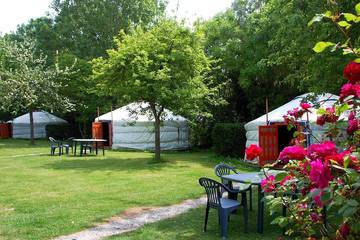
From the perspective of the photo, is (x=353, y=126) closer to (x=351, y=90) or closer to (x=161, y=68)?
(x=351, y=90)

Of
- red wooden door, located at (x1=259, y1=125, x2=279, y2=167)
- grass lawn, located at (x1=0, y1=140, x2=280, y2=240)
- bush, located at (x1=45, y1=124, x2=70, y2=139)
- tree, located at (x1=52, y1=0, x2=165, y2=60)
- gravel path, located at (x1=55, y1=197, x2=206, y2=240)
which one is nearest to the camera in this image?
gravel path, located at (x1=55, y1=197, x2=206, y2=240)

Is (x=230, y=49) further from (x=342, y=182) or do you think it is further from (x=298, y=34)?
(x=342, y=182)

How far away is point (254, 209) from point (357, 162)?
5588mm

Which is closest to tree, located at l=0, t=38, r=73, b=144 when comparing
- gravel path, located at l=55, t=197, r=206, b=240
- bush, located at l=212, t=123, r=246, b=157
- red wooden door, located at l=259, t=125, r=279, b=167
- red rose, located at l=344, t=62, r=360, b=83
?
bush, located at l=212, t=123, r=246, b=157

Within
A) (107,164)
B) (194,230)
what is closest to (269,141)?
(107,164)

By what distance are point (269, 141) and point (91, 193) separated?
658 cm

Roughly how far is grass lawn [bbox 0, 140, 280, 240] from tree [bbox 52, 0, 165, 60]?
1674 centimetres

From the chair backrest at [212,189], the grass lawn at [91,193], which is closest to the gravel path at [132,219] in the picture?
the grass lawn at [91,193]

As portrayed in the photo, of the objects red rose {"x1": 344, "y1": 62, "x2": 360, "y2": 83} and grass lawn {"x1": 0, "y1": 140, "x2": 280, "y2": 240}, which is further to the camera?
grass lawn {"x1": 0, "y1": 140, "x2": 280, "y2": 240}

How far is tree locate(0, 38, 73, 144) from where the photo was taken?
2250 centimetres

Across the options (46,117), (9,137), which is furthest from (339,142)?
(9,137)

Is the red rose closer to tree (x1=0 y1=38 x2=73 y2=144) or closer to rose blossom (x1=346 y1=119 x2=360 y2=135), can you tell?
rose blossom (x1=346 y1=119 x2=360 y2=135)

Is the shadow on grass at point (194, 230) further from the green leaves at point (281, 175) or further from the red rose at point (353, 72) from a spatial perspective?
the red rose at point (353, 72)

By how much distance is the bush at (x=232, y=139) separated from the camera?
1546 cm
